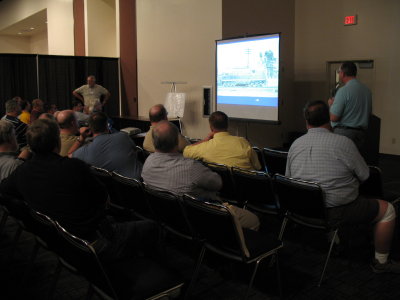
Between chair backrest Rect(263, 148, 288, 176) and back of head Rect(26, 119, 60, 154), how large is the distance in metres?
2.01

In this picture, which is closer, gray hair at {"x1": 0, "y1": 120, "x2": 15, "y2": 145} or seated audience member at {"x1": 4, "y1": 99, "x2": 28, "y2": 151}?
gray hair at {"x1": 0, "y1": 120, "x2": 15, "y2": 145}

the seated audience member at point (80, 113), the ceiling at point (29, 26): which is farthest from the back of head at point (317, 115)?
the ceiling at point (29, 26)

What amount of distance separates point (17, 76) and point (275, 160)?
7.39 metres

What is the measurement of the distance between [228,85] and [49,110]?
10.6ft

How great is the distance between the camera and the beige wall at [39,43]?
17.6 m

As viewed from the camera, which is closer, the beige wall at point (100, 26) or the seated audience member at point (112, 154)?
the seated audience member at point (112, 154)

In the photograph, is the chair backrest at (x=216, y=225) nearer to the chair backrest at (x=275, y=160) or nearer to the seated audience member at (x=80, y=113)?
the chair backrest at (x=275, y=160)

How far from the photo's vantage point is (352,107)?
4.75m

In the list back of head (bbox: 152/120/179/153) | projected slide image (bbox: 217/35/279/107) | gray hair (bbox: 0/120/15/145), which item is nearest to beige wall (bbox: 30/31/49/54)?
projected slide image (bbox: 217/35/279/107)

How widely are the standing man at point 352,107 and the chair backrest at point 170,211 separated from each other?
2.85 metres

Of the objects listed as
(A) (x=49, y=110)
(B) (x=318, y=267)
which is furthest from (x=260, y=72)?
(B) (x=318, y=267)

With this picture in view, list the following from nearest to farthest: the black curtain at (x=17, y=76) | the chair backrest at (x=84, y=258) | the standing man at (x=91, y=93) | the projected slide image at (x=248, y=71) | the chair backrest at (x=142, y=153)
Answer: the chair backrest at (x=84, y=258), the chair backrest at (x=142, y=153), the projected slide image at (x=248, y=71), the black curtain at (x=17, y=76), the standing man at (x=91, y=93)

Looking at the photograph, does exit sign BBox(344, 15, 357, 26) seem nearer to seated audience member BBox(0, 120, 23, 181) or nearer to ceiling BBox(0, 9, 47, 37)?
seated audience member BBox(0, 120, 23, 181)

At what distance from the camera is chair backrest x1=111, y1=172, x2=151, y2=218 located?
282cm
